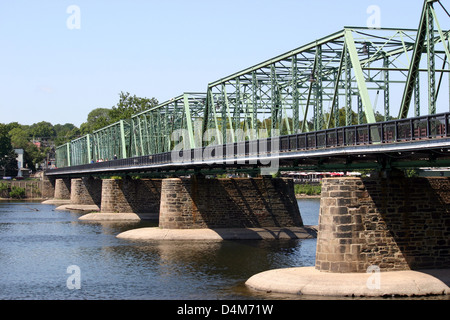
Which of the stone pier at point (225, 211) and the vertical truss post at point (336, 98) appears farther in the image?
the stone pier at point (225, 211)

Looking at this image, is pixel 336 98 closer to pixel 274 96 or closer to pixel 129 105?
pixel 274 96

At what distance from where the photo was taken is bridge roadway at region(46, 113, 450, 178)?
3127cm

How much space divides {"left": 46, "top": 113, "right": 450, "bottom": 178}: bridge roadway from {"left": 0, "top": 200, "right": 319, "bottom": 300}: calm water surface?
21.6ft

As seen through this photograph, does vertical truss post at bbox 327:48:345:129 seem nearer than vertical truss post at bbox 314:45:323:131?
Yes

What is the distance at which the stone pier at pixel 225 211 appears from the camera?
61.6 meters

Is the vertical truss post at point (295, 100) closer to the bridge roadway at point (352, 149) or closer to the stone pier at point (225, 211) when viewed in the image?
the bridge roadway at point (352, 149)

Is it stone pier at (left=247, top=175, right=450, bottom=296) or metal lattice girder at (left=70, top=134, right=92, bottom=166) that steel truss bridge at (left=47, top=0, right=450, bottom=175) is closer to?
stone pier at (left=247, top=175, right=450, bottom=296)

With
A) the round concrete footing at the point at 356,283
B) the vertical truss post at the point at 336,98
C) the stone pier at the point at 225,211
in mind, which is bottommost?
the round concrete footing at the point at 356,283

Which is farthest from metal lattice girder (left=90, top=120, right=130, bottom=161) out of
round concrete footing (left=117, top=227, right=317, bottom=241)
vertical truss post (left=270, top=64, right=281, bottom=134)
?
vertical truss post (left=270, top=64, right=281, bottom=134)

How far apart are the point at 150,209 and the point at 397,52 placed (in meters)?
51.3

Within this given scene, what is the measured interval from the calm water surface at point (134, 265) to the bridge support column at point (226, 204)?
464 cm

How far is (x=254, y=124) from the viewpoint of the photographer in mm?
60875

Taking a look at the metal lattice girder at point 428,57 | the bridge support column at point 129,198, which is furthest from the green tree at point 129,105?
the metal lattice girder at point 428,57
